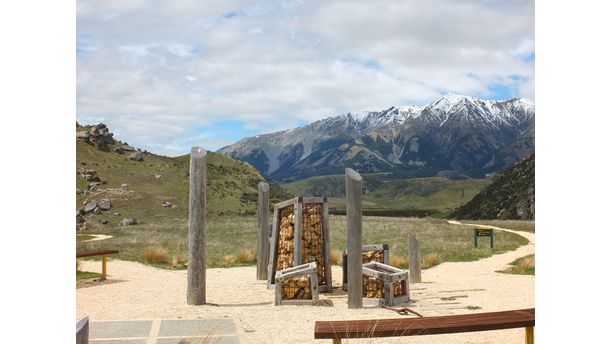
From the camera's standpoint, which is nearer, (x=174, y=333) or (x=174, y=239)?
(x=174, y=333)

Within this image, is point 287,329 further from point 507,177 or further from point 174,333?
point 507,177

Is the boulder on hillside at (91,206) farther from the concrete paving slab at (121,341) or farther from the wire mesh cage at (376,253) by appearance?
the concrete paving slab at (121,341)

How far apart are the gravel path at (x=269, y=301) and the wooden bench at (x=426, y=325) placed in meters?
1.70

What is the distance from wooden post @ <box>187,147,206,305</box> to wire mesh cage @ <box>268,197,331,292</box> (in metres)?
2.01

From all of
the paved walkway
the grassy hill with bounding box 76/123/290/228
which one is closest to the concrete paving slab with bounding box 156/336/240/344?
the paved walkway

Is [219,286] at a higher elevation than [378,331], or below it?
below

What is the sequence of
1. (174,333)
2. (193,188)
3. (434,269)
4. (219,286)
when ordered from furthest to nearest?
(434,269) < (219,286) < (193,188) < (174,333)

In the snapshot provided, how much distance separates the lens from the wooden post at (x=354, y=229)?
9.07m

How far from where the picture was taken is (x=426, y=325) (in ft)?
15.4

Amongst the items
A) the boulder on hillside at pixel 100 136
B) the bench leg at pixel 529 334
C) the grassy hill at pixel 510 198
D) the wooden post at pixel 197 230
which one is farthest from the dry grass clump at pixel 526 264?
the boulder on hillside at pixel 100 136

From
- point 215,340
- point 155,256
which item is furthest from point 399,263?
point 215,340

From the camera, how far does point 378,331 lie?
459cm

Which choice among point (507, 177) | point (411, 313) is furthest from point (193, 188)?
point (507, 177)

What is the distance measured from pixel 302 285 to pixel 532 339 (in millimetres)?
5394
